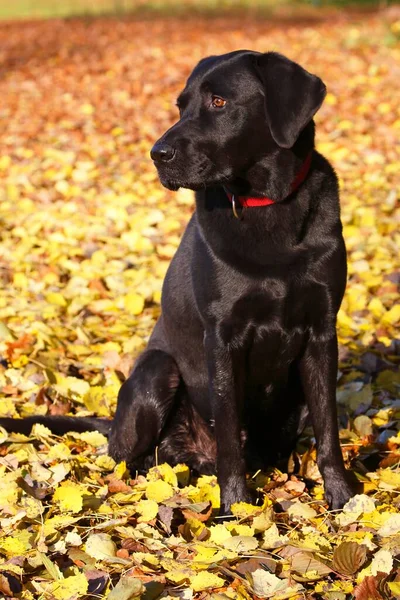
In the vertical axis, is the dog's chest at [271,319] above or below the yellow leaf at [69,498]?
above

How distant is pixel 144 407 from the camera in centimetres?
390

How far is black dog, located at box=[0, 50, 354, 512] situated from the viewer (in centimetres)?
337

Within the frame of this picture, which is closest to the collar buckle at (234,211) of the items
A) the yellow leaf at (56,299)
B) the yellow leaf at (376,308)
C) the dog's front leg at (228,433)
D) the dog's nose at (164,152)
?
the dog's nose at (164,152)

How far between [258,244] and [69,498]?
122 cm

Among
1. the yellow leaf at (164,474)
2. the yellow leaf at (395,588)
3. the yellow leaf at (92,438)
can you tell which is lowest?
the yellow leaf at (92,438)

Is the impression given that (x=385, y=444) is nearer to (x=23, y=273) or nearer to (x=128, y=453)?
(x=128, y=453)

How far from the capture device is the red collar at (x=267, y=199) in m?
3.46

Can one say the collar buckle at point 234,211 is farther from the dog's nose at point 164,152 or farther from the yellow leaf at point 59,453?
the yellow leaf at point 59,453

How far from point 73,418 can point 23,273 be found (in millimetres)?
2675

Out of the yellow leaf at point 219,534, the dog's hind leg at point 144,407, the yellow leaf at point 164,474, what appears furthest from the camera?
the dog's hind leg at point 144,407

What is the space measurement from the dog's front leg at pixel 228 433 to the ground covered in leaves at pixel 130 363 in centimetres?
10

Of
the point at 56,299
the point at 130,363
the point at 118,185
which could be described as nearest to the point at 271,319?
the point at 130,363

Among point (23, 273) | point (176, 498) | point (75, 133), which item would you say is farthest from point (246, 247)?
point (75, 133)

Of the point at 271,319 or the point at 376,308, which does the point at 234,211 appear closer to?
the point at 271,319
